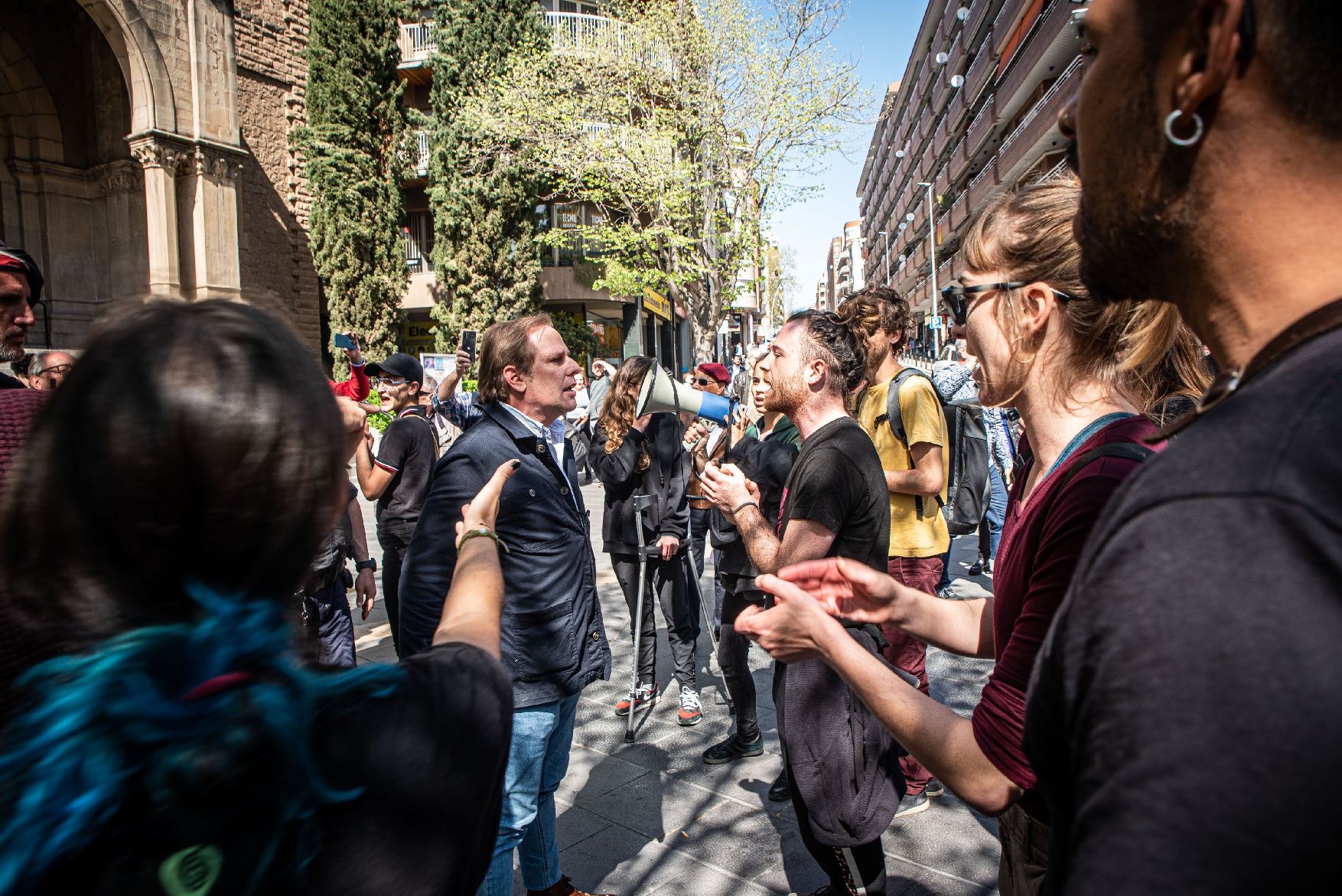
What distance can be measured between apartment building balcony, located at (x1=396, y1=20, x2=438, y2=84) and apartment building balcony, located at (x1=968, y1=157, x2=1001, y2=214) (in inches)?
851

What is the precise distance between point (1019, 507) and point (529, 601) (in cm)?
167

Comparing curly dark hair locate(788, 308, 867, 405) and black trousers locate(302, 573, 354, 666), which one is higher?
curly dark hair locate(788, 308, 867, 405)

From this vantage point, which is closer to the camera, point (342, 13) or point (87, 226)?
point (87, 226)

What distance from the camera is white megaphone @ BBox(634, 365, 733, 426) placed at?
4.14m

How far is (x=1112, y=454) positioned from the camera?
1.36 metres

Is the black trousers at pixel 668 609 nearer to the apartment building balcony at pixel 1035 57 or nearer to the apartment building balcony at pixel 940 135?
the apartment building balcony at pixel 1035 57

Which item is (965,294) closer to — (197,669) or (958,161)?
(197,669)

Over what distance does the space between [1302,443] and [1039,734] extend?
1.16ft

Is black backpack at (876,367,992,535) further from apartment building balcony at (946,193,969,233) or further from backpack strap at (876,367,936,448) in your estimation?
apartment building balcony at (946,193,969,233)

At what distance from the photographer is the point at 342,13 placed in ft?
75.4

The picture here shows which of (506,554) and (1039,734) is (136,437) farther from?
(506,554)

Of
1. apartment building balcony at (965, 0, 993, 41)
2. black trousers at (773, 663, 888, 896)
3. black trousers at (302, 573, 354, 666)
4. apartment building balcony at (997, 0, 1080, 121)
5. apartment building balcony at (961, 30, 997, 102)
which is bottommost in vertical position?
black trousers at (773, 663, 888, 896)

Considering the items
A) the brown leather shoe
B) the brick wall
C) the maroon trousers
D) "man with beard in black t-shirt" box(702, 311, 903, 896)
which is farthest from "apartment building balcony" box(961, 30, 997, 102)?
the brown leather shoe

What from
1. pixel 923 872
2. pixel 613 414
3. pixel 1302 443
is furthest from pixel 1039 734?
pixel 613 414
